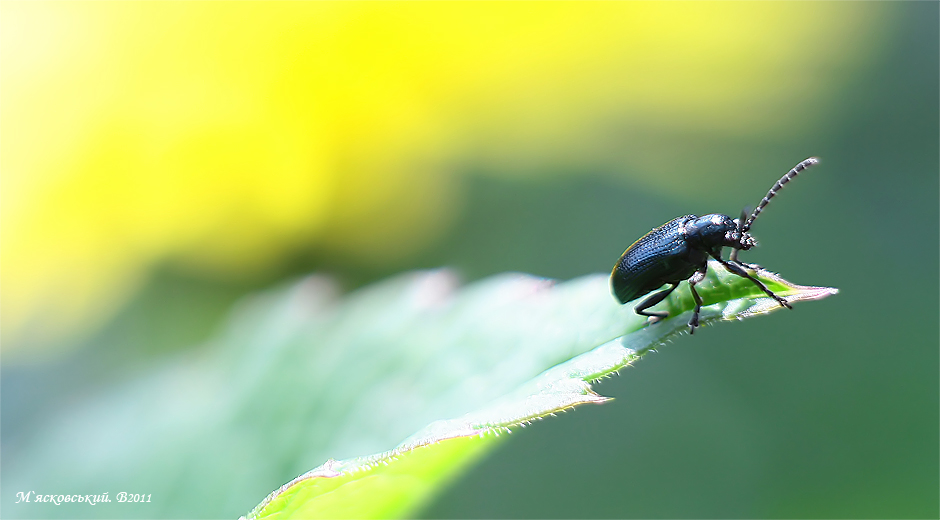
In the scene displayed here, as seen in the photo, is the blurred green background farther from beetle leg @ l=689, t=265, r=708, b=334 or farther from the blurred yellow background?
beetle leg @ l=689, t=265, r=708, b=334

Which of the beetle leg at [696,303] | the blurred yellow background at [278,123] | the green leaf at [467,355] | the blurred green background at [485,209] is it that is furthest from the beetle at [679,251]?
the blurred yellow background at [278,123]

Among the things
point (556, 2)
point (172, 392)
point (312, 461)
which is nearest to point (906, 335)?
point (556, 2)

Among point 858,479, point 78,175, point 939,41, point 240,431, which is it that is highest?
point 78,175

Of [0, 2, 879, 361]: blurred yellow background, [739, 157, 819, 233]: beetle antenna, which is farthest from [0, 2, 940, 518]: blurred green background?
[739, 157, 819, 233]: beetle antenna

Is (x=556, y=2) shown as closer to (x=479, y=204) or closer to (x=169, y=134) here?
(x=479, y=204)

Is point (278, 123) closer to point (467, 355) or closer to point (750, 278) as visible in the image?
point (467, 355)

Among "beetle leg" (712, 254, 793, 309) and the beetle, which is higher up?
the beetle

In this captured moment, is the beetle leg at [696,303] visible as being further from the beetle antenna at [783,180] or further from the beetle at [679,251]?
the beetle antenna at [783,180]
